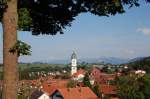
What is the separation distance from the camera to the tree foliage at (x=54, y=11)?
9.62m

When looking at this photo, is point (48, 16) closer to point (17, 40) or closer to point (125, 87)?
point (17, 40)

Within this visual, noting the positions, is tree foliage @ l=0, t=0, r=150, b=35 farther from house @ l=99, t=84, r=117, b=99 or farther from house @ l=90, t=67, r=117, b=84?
house @ l=90, t=67, r=117, b=84

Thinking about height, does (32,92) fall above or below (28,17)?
below

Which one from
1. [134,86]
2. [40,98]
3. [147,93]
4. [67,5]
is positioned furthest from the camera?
[40,98]

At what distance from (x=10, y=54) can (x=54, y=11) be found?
6.86ft

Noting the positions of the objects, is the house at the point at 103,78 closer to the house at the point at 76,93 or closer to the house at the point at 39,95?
the house at the point at 39,95

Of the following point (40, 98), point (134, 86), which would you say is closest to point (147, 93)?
point (134, 86)

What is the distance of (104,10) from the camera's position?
Answer: 32.6 ft

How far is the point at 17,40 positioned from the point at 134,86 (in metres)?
70.1

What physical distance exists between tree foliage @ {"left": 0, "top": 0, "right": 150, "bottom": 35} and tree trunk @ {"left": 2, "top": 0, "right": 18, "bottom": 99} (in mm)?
518

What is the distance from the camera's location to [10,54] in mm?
8766

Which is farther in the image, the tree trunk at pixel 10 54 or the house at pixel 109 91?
the house at pixel 109 91

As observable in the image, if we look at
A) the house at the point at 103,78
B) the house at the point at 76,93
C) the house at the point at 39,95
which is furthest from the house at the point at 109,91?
the house at the point at 103,78

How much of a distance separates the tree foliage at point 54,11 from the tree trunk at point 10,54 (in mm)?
518
